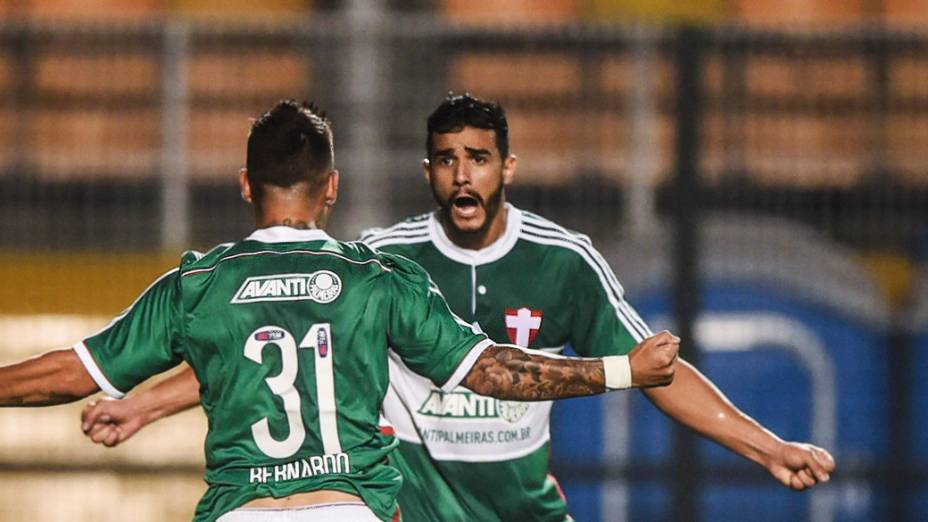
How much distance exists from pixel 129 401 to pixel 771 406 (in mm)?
3778

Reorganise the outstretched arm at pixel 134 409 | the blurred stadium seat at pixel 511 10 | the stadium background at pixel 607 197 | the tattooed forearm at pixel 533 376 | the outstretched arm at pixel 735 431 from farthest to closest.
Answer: the blurred stadium seat at pixel 511 10
the stadium background at pixel 607 197
the outstretched arm at pixel 134 409
the outstretched arm at pixel 735 431
the tattooed forearm at pixel 533 376

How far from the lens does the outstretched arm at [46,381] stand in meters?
4.11

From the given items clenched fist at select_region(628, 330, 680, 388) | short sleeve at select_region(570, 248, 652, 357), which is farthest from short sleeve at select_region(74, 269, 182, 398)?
short sleeve at select_region(570, 248, 652, 357)

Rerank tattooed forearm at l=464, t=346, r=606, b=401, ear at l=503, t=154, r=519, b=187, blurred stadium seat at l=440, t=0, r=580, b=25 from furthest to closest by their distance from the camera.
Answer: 1. blurred stadium seat at l=440, t=0, r=580, b=25
2. ear at l=503, t=154, r=519, b=187
3. tattooed forearm at l=464, t=346, r=606, b=401

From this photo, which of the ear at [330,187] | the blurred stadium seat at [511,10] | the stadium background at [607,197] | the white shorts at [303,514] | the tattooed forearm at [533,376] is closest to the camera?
the white shorts at [303,514]

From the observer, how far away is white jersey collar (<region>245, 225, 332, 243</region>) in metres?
4.07

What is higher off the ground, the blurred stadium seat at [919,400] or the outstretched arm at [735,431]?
the outstretched arm at [735,431]

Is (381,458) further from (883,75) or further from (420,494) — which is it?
(883,75)

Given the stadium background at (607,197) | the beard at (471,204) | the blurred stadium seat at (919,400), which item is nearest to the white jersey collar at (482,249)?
the beard at (471,204)

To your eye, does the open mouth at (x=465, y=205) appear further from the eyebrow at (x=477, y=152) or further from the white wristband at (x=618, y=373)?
the white wristband at (x=618, y=373)

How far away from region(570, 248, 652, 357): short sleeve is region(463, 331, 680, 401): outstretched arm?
0.97 m

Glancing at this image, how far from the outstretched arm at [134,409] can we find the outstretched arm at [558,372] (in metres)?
1.02

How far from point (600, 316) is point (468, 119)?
758 millimetres

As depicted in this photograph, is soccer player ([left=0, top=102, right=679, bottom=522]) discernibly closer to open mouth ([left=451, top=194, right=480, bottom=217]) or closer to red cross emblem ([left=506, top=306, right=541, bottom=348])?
open mouth ([left=451, top=194, right=480, bottom=217])
